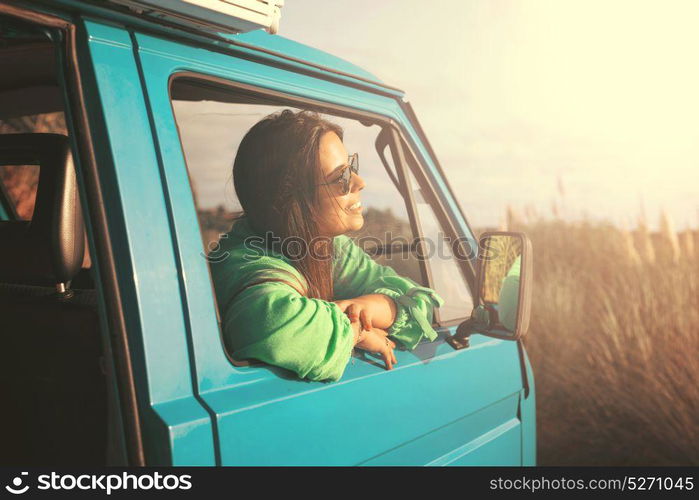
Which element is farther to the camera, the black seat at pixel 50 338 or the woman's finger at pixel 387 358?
the woman's finger at pixel 387 358

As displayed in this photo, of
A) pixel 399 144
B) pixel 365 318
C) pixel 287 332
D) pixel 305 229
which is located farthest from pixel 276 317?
pixel 399 144

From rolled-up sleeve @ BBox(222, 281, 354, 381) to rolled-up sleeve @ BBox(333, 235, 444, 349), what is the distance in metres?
0.34

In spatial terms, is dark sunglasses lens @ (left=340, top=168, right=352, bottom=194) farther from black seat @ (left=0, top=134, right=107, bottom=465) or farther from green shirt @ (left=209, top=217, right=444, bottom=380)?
black seat @ (left=0, top=134, right=107, bottom=465)

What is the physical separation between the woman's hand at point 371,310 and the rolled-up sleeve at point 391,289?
0.03 metres

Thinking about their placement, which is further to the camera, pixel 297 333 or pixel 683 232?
pixel 683 232

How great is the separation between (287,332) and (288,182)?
58 centimetres

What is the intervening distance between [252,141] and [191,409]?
35.9 inches

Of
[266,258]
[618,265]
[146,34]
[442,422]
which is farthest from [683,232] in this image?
[146,34]

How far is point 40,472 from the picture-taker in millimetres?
1406

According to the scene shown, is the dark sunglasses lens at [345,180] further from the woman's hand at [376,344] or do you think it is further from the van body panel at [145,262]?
the van body panel at [145,262]

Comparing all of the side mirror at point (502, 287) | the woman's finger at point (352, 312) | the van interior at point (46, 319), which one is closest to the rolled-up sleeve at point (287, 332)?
the woman's finger at point (352, 312)

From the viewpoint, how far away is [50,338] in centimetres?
178

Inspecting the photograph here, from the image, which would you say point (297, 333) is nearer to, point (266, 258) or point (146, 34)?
point (266, 258)

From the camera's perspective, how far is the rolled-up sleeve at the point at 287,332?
1.47m
